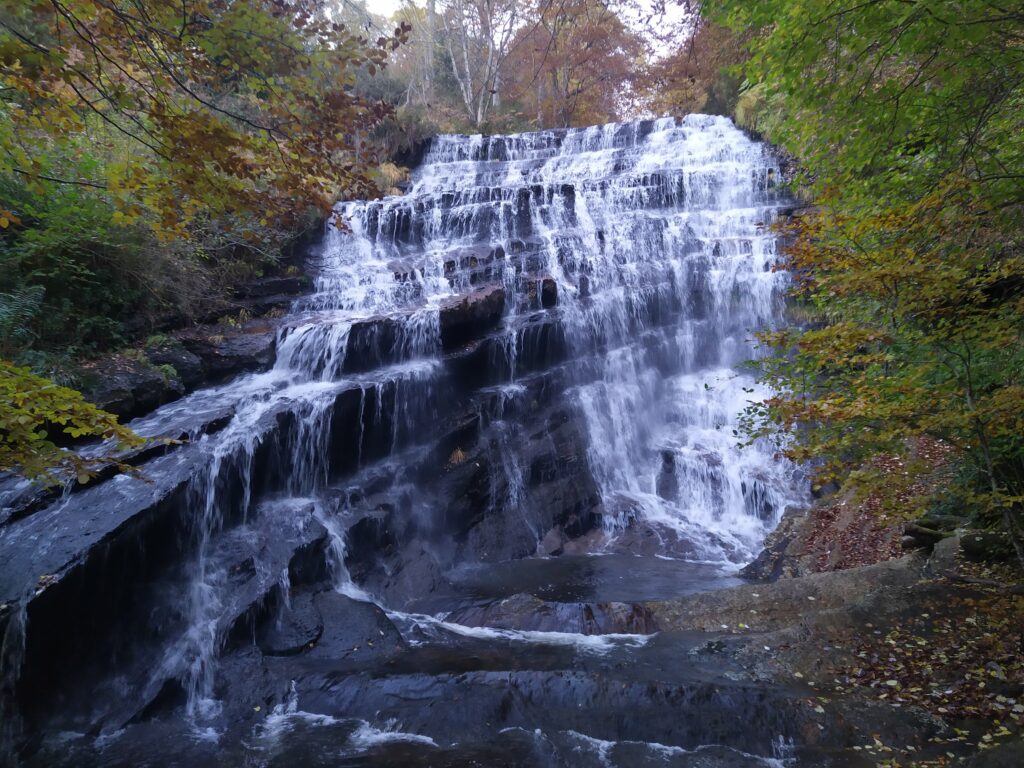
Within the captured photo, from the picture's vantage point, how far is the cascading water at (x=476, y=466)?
19.7 ft

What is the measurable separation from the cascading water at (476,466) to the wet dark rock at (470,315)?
0.17 ft

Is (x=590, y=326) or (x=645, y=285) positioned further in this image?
(x=645, y=285)

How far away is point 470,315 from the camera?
11.8 metres

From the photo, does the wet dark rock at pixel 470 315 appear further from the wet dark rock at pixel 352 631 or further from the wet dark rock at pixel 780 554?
the wet dark rock at pixel 780 554

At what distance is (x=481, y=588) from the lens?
27.5 feet

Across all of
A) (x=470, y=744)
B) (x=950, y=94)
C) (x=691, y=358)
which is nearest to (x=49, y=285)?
(x=470, y=744)

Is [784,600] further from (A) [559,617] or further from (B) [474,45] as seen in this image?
(B) [474,45]

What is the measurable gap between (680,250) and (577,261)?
9.45 ft

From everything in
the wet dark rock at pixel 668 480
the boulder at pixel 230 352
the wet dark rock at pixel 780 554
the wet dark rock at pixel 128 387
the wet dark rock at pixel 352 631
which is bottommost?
the wet dark rock at pixel 352 631

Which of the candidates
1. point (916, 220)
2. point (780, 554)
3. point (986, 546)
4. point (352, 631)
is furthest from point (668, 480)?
point (916, 220)

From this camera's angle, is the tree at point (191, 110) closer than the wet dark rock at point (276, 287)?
Yes

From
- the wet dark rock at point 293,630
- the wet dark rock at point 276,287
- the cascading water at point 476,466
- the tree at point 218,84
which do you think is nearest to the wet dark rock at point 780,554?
the cascading water at point 476,466

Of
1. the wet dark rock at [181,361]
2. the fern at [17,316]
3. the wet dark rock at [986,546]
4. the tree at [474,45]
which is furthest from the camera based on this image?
the tree at [474,45]

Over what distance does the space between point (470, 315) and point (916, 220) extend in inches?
336
